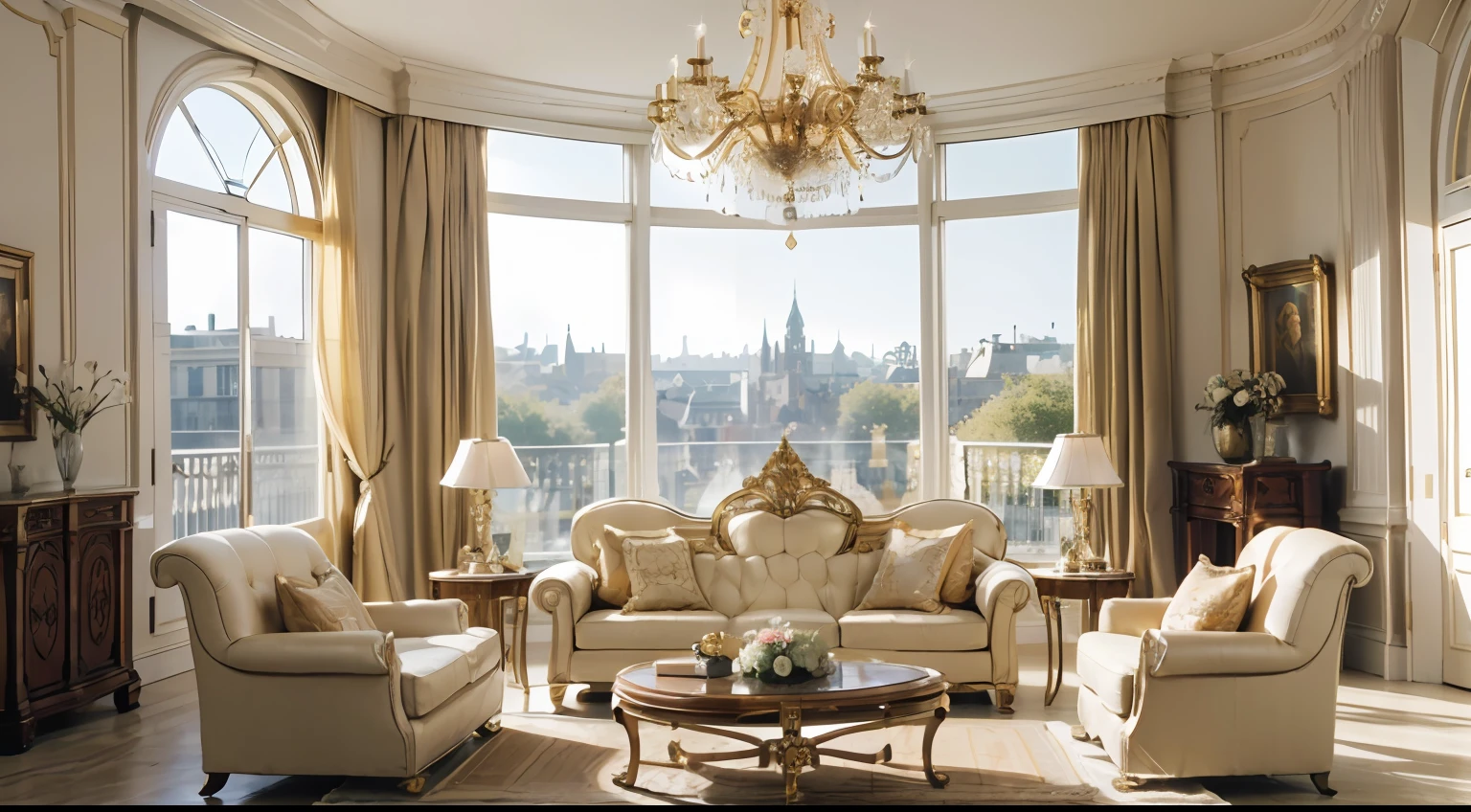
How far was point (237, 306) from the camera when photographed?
18.9 ft

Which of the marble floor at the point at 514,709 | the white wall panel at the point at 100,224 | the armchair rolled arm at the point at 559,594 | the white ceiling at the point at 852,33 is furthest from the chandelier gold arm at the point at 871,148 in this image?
the white wall panel at the point at 100,224

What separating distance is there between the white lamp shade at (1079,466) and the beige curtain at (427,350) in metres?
3.32

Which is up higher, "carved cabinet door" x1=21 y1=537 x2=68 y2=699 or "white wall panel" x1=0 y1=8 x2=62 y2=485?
"white wall panel" x1=0 y1=8 x2=62 y2=485

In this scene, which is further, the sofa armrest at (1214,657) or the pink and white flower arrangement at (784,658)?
the pink and white flower arrangement at (784,658)

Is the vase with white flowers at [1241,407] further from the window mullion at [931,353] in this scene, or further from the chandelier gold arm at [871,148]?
the chandelier gold arm at [871,148]

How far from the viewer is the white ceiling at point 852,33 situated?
5449 millimetres

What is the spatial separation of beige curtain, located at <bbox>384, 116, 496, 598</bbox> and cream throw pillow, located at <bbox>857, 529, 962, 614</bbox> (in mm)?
2571

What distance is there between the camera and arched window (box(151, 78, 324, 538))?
A: 5.38 metres

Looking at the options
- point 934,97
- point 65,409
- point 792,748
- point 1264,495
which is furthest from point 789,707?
point 934,97

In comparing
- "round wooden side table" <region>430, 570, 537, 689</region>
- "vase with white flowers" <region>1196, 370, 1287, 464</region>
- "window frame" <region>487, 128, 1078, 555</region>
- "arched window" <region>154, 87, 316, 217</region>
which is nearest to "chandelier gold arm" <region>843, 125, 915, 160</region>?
"round wooden side table" <region>430, 570, 537, 689</region>

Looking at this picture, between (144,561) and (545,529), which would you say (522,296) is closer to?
(545,529)

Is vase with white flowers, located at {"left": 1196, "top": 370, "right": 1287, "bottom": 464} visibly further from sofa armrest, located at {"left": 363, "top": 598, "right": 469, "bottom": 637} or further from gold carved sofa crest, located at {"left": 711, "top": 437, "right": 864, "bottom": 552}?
sofa armrest, located at {"left": 363, "top": 598, "right": 469, "bottom": 637}

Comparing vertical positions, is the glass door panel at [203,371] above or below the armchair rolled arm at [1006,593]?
above

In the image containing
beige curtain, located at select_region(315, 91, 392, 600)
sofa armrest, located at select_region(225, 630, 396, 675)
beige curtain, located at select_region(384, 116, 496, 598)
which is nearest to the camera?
sofa armrest, located at select_region(225, 630, 396, 675)
